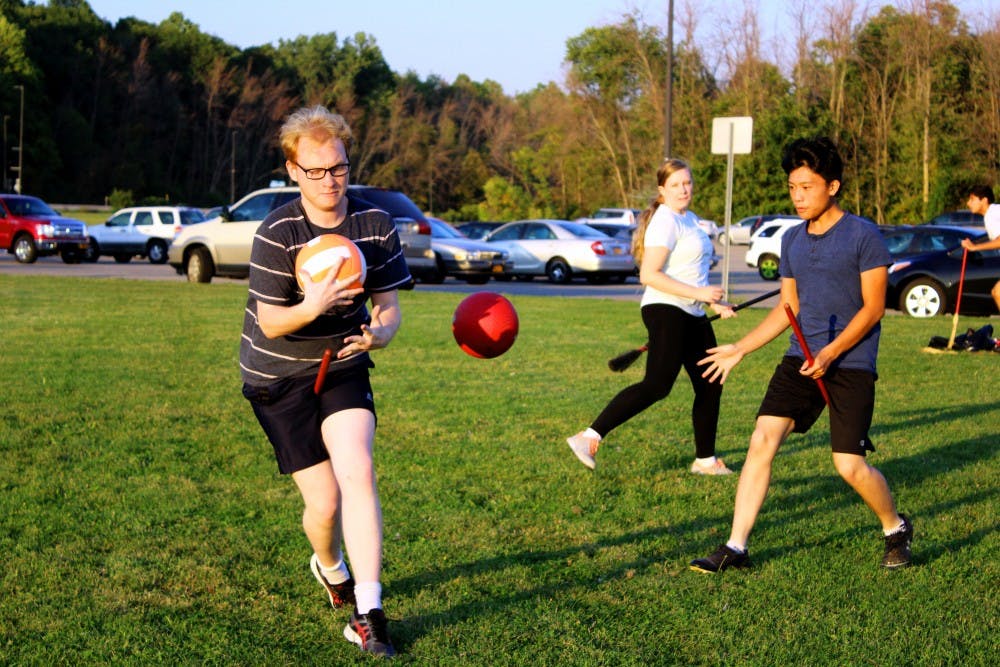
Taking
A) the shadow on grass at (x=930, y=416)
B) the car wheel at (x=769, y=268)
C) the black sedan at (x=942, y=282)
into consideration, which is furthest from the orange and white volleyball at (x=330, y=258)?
the car wheel at (x=769, y=268)

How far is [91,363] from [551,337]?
5.72 meters

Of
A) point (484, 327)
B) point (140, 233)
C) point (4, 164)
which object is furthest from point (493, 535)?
point (4, 164)

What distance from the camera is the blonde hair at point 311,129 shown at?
414 centimetres

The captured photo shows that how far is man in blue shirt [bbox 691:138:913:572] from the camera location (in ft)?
16.7

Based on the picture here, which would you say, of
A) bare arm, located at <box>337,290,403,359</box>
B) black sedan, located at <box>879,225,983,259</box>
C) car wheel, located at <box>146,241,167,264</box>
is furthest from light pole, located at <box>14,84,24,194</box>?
bare arm, located at <box>337,290,403,359</box>

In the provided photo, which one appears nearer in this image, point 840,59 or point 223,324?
point 223,324

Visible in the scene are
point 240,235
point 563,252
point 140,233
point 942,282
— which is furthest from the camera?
point 140,233

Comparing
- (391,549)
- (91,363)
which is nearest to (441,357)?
(91,363)

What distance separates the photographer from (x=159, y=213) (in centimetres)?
3575

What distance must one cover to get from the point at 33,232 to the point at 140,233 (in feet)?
13.4

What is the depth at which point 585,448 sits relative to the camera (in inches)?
283

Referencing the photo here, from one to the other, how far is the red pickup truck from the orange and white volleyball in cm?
3067

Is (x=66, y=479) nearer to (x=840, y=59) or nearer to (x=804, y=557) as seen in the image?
(x=804, y=557)

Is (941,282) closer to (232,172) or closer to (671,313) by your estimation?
(671,313)
